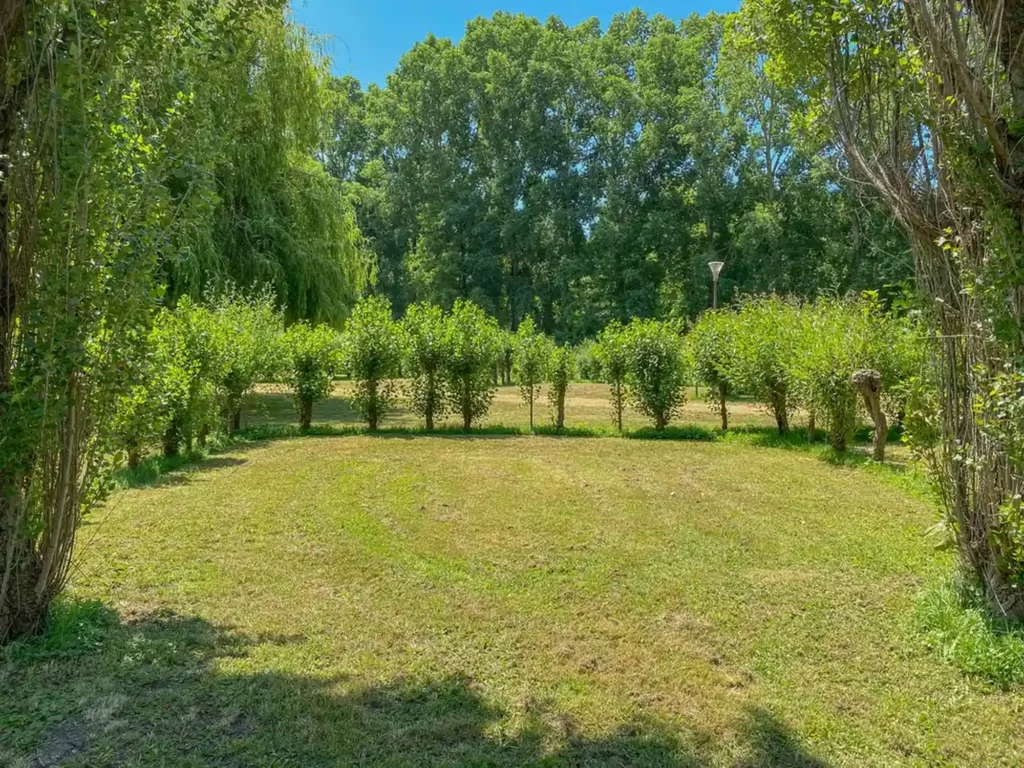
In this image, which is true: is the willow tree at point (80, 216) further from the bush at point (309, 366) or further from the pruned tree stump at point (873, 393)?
the bush at point (309, 366)

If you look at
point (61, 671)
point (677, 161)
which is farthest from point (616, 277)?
point (61, 671)

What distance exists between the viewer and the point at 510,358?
13234 mm

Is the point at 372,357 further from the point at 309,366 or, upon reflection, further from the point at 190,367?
the point at 190,367

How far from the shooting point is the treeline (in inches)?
1189

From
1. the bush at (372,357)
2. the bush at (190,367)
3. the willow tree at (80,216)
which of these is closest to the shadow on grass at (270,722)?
the willow tree at (80,216)

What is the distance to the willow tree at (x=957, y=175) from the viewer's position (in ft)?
9.70

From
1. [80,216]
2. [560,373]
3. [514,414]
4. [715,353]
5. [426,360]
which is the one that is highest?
[80,216]

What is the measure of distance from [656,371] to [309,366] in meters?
6.11

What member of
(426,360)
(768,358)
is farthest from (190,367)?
(768,358)

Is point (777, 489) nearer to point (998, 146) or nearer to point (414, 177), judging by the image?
point (998, 146)

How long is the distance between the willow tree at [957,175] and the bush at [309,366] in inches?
373

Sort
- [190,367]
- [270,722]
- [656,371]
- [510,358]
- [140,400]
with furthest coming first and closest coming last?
[510,358] < [656,371] < [190,367] < [140,400] < [270,722]

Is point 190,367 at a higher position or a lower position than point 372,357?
lower

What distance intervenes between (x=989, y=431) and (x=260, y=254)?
1414 cm
